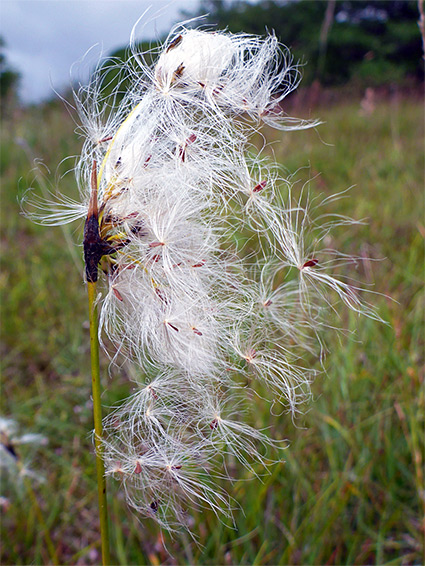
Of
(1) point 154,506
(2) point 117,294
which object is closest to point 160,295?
(2) point 117,294

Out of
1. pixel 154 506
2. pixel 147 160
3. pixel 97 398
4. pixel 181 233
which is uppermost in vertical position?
pixel 147 160

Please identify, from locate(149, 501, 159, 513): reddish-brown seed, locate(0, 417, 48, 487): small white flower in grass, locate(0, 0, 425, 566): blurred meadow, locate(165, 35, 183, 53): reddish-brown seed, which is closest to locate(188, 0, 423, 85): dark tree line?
locate(0, 0, 425, 566): blurred meadow

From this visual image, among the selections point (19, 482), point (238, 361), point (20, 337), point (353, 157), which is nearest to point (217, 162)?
point (238, 361)

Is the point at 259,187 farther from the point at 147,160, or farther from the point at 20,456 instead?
the point at 20,456

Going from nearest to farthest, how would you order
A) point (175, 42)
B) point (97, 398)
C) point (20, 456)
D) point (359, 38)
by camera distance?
1. point (97, 398)
2. point (175, 42)
3. point (20, 456)
4. point (359, 38)

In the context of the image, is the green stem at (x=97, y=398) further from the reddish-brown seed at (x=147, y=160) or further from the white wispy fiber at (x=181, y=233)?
the reddish-brown seed at (x=147, y=160)

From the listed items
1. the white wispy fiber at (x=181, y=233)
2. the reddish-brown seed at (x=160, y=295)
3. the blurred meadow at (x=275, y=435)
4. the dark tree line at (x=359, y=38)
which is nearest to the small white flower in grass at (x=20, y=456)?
the blurred meadow at (x=275, y=435)

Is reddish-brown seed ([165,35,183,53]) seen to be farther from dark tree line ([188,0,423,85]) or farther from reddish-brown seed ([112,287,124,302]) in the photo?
dark tree line ([188,0,423,85])

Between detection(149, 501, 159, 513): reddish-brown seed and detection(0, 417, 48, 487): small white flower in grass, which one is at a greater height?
detection(149, 501, 159, 513): reddish-brown seed

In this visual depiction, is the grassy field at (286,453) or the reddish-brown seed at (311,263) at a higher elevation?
the reddish-brown seed at (311,263)
